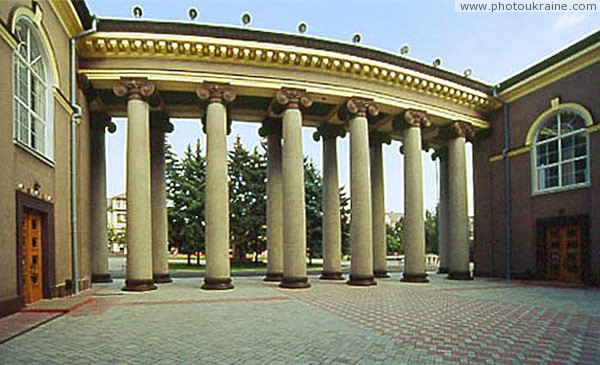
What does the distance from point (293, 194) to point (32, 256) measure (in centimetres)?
843

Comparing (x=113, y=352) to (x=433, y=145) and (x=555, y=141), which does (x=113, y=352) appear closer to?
(x=555, y=141)

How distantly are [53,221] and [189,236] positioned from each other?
27.2 m

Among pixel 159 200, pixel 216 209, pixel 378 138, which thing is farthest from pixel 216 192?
Result: pixel 378 138

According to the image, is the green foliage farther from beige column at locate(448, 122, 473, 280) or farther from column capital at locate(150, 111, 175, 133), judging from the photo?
beige column at locate(448, 122, 473, 280)

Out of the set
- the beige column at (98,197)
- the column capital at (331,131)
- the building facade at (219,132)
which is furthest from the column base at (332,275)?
the beige column at (98,197)

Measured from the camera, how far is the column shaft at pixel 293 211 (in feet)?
55.2

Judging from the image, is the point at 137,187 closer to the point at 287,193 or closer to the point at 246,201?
the point at 287,193

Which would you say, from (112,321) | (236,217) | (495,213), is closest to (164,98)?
(112,321)

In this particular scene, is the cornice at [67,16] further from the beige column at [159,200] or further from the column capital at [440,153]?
the column capital at [440,153]

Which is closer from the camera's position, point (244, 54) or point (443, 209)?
point (244, 54)

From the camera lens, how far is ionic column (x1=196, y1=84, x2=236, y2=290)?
1611 centimetres

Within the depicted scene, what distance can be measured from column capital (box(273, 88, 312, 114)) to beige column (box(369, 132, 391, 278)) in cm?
626

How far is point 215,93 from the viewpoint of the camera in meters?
16.6

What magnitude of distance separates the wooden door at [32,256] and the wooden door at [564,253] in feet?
61.6
